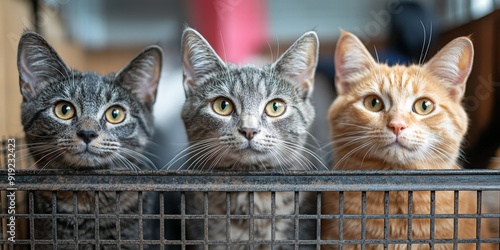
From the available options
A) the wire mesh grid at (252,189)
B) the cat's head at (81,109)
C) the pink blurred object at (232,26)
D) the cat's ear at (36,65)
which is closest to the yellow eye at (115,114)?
the cat's head at (81,109)

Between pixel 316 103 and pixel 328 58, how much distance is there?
0.57 feet

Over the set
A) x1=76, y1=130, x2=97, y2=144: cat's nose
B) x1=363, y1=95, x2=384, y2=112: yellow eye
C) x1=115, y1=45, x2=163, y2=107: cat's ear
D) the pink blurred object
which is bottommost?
x1=76, y1=130, x2=97, y2=144: cat's nose

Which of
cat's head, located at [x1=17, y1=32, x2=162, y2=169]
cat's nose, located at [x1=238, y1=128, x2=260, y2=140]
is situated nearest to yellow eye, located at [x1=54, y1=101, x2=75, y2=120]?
cat's head, located at [x1=17, y1=32, x2=162, y2=169]

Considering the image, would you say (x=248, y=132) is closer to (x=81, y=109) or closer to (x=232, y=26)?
(x=81, y=109)

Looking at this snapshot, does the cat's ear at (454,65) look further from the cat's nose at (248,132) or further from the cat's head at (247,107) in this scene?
the cat's nose at (248,132)

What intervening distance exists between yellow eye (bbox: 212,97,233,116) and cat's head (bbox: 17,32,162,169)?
17cm

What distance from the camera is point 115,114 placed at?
1.10m

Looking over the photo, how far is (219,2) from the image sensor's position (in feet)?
5.55

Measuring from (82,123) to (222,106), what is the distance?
0.31 meters

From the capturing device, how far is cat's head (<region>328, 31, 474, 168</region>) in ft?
3.37

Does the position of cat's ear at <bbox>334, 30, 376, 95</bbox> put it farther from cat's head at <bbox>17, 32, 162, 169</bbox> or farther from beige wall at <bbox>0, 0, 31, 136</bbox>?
beige wall at <bbox>0, 0, 31, 136</bbox>

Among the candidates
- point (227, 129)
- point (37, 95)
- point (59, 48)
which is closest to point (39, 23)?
point (59, 48)

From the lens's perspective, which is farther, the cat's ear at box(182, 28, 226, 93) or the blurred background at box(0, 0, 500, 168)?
the blurred background at box(0, 0, 500, 168)

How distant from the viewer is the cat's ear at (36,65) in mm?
1042
